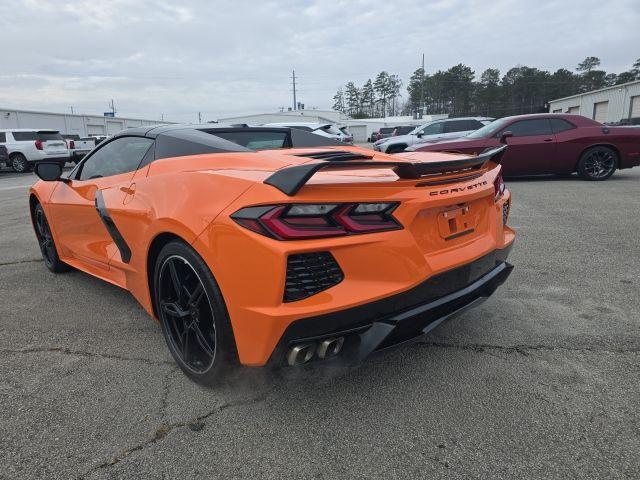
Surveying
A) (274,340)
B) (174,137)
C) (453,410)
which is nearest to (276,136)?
(174,137)

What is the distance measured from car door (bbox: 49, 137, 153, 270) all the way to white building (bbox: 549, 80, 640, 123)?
37.8 m

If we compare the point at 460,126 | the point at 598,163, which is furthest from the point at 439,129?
the point at 598,163

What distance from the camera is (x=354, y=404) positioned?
2.18 m

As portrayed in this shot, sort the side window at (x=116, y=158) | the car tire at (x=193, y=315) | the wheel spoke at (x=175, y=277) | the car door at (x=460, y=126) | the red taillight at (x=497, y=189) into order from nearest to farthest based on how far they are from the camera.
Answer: the car tire at (x=193, y=315)
the wheel spoke at (x=175, y=277)
the red taillight at (x=497, y=189)
the side window at (x=116, y=158)
the car door at (x=460, y=126)

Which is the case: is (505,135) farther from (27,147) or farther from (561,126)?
(27,147)

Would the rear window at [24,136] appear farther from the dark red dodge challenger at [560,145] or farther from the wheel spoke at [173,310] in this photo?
the wheel spoke at [173,310]

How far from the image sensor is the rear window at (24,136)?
1888 cm

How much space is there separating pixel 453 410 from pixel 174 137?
7.16 ft

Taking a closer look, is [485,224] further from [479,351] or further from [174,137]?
[174,137]

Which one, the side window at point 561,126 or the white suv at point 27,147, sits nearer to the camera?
the side window at point 561,126

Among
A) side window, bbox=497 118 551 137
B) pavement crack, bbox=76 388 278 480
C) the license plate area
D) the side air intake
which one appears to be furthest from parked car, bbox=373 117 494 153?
the side air intake

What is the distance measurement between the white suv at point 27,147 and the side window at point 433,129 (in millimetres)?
14763

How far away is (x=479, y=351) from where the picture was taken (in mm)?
2629

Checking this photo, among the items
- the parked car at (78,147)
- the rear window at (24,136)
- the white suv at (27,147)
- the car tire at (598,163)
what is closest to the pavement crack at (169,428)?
the car tire at (598,163)
